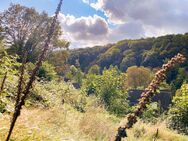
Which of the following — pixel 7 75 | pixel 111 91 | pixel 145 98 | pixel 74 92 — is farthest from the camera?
pixel 111 91

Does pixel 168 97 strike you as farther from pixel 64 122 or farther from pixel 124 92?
pixel 64 122

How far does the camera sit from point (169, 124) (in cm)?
2089

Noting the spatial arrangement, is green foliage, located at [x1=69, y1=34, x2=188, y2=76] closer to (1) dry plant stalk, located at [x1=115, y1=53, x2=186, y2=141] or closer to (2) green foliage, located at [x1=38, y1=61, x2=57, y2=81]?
(2) green foliage, located at [x1=38, y1=61, x2=57, y2=81]

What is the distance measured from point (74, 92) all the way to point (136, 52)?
10349 centimetres

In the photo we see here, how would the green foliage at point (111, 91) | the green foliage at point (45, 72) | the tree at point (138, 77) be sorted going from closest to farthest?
the green foliage at point (45, 72), the green foliage at point (111, 91), the tree at point (138, 77)

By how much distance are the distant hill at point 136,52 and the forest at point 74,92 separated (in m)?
0.31

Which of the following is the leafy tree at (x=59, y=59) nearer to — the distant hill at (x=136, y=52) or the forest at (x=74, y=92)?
the forest at (x=74, y=92)

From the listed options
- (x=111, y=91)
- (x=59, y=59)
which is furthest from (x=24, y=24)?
(x=111, y=91)

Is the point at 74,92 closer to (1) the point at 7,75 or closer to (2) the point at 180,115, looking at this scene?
(2) the point at 180,115

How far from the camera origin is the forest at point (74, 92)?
6.05ft

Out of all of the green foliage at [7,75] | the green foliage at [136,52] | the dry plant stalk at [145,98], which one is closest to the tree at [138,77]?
the green foliage at [136,52]

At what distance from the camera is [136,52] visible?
4860 inches

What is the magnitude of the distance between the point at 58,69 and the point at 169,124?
982 inches

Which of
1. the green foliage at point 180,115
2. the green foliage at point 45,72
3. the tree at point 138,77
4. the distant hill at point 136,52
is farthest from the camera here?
the distant hill at point 136,52
